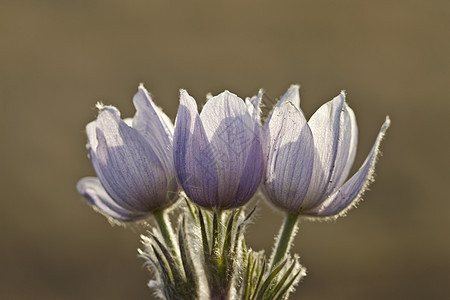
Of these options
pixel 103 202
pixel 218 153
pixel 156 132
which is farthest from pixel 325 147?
pixel 103 202

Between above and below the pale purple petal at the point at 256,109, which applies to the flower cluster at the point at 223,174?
below

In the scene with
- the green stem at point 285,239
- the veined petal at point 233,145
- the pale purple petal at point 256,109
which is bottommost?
the green stem at point 285,239

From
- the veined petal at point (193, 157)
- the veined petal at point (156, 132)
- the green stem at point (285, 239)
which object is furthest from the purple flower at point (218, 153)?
the green stem at point (285, 239)

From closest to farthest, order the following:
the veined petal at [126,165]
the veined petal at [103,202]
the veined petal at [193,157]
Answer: the veined petal at [193,157] → the veined petal at [126,165] → the veined petal at [103,202]

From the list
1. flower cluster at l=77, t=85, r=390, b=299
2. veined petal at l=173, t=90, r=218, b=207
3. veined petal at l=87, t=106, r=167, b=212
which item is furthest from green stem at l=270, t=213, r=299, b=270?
veined petal at l=87, t=106, r=167, b=212

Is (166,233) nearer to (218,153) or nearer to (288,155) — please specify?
(218,153)

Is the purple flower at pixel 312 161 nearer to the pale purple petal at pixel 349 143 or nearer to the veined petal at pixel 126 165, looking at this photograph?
the pale purple petal at pixel 349 143

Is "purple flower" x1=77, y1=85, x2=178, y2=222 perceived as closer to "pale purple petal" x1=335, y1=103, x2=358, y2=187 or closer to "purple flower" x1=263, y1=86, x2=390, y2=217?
"purple flower" x1=263, y1=86, x2=390, y2=217
